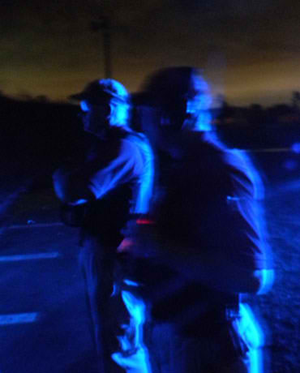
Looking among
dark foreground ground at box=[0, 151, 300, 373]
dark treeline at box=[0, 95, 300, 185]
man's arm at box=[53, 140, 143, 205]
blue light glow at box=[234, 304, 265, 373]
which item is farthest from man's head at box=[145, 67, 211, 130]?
dark treeline at box=[0, 95, 300, 185]

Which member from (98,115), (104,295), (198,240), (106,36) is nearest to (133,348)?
(104,295)

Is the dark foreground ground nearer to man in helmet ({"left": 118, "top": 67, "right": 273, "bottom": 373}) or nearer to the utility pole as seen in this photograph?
man in helmet ({"left": 118, "top": 67, "right": 273, "bottom": 373})

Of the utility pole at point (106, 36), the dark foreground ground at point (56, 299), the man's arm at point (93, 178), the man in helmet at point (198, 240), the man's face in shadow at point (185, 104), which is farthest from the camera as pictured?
the utility pole at point (106, 36)

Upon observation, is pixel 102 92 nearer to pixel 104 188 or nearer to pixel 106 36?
pixel 104 188

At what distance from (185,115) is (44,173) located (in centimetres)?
1357

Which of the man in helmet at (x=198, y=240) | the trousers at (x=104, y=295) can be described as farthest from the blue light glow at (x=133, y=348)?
the man in helmet at (x=198, y=240)

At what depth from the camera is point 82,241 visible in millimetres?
2277

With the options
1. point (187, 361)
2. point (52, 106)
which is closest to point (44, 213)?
point (187, 361)

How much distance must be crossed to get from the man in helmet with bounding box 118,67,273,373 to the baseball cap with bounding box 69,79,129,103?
0.71 m

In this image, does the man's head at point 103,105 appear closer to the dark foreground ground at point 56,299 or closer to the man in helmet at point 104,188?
the man in helmet at point 104,188

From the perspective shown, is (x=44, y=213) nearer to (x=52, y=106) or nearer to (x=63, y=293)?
(x=63, y=293)

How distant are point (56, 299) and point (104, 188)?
2491 mm

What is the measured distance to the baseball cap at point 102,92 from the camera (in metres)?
2.25

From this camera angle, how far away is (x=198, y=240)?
136cm
